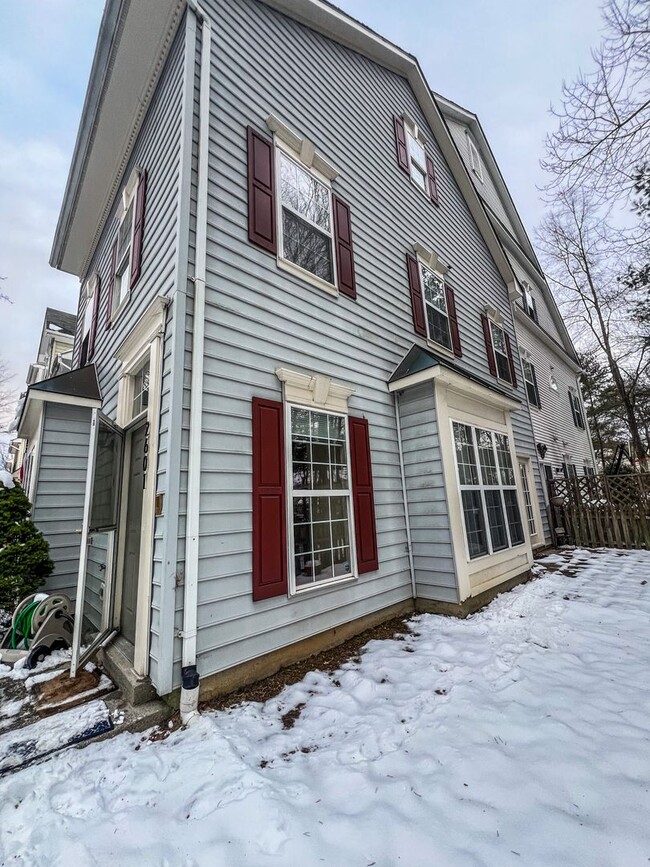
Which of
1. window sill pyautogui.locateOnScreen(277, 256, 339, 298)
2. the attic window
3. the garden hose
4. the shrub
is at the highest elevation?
the attic window

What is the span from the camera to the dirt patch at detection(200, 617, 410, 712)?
2.83 metres

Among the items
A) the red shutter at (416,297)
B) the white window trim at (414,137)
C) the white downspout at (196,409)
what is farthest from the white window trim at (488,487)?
the white window trim at (414,137)

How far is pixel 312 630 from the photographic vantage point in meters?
3.58

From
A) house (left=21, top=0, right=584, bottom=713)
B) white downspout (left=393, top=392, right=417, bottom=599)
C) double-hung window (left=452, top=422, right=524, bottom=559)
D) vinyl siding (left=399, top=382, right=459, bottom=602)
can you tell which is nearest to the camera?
house (left=21, top=0, right=584, bottom=713)

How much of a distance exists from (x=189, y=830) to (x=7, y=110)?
1201 cm

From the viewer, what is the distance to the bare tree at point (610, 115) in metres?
4.39

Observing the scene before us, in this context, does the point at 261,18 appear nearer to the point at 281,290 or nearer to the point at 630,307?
the point at 281,290

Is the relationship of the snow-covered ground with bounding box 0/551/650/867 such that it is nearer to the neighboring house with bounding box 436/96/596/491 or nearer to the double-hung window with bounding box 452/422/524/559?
the double-hung window with bounding box 452/422/524/559

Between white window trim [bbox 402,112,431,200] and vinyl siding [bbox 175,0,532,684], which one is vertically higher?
white window trim [bbox 402,112,431,200]

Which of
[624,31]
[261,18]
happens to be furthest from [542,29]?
[261,18]

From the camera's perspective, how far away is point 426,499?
491cm

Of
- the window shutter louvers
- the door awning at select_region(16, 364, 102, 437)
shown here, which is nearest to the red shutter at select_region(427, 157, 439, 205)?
the window shutter louvers

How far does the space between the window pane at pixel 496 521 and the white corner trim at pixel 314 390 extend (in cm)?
283

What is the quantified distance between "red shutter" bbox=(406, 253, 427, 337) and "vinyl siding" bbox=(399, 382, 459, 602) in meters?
1.58
